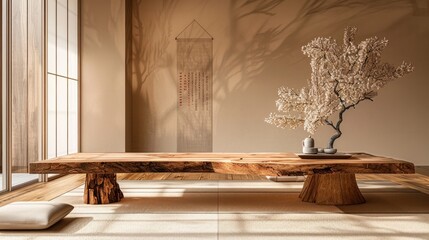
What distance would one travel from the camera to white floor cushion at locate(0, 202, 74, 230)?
2.75 metres

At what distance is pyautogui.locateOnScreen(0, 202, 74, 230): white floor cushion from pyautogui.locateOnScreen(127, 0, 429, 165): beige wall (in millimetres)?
3780

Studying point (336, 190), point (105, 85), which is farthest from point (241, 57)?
point (336, 190)

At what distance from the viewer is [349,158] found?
145 inches

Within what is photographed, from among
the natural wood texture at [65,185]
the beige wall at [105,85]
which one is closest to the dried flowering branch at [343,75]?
the natural wood texture at [65,185]

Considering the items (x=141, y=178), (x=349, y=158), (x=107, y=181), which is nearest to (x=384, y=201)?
(x=349, y=158)

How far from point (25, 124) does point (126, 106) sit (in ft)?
6.27

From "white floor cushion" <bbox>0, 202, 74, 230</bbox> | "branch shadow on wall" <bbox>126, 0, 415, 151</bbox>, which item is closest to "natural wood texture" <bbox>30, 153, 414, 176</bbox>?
"white floor cushion" <bbox>0, 202, 74, 230</bbox>

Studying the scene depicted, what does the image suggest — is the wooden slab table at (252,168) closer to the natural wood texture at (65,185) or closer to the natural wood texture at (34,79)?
the natural wood texture at (65,185)

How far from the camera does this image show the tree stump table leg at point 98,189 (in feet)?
12.1

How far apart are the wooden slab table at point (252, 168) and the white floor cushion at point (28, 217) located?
20.9 inches

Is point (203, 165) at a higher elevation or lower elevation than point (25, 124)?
lower

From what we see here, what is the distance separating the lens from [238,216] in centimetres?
321

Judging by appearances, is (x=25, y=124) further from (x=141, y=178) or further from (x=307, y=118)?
(x=307, y=118)

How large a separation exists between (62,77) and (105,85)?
0.76m
